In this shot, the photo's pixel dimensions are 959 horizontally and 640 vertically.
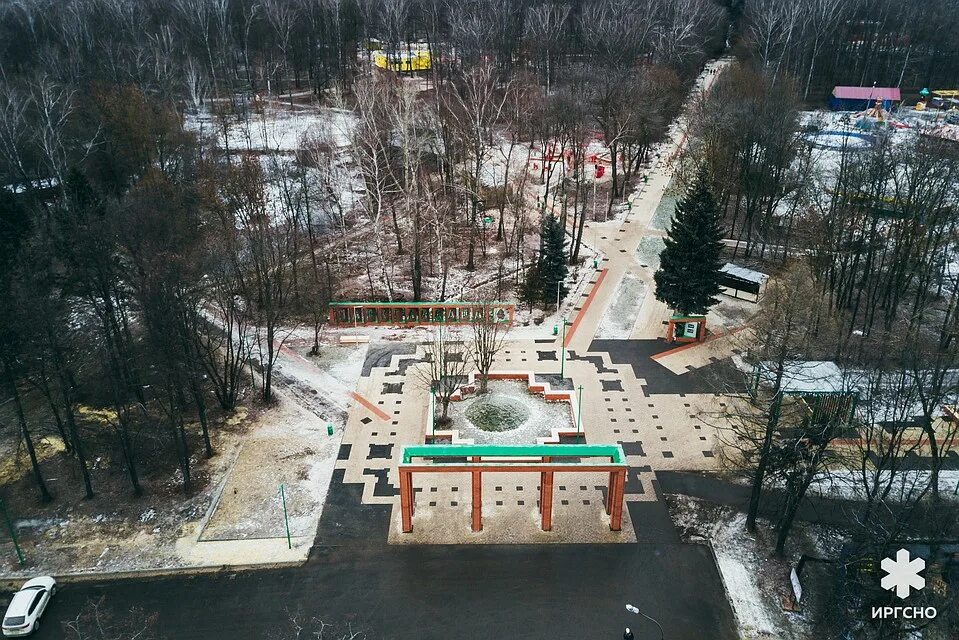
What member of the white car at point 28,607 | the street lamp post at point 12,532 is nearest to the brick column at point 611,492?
the white car at point 28,607

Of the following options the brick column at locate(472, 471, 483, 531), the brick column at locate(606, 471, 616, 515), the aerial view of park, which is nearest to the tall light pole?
the aerial view of park

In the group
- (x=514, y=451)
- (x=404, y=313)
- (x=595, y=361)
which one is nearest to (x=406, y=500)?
(x=514, y=451)

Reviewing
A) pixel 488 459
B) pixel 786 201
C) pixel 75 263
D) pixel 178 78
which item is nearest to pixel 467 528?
pixel 488 459

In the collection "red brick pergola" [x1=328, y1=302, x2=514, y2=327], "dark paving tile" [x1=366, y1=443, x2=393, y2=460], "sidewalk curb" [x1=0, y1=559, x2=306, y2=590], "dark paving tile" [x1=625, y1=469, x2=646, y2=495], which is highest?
"red brick pergola" [x1=328, y1=302, x2=514, y2=327]

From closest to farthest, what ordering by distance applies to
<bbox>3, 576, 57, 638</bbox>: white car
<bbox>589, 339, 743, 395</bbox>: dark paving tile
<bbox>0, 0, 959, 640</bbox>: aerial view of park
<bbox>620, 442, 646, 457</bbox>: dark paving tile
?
<bbox>3, 576, 57, 638</bbox>: white car, <bbox>0, 0, 959, 640</bbox>: aerial view of park, <bbox>620, 442, 646, 457</bbox>: dark paving tile, <bbox>589, 339, 743, 395</bbox>: dark paving tile

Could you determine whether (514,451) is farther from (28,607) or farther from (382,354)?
(28,607)

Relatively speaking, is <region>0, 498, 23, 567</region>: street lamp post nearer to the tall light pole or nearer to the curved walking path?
the tall light pole

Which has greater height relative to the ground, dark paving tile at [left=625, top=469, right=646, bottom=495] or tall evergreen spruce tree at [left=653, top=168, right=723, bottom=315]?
tall evergreen spruce tree at [left=653, top=168, right=723, bottom=315]
